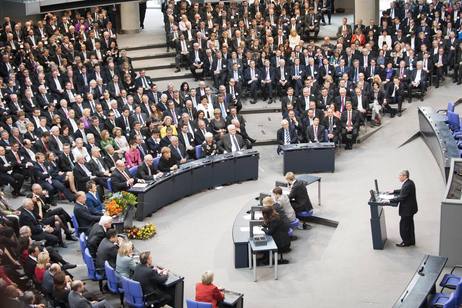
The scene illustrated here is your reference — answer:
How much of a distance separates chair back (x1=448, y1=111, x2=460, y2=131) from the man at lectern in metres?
4.74

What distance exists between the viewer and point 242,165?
15484 mm

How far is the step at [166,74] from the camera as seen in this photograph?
70.3ft

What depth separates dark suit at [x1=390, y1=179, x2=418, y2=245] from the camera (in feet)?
36.4

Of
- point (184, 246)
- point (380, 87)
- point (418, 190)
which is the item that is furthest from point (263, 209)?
point (380, 87)

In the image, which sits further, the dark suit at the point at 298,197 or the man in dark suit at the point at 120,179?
the man in dark suit at the point at 120,179

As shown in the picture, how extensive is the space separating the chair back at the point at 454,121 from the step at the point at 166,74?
851 cm

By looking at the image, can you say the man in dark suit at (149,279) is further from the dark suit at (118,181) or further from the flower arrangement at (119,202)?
the dark suit at (118,181)

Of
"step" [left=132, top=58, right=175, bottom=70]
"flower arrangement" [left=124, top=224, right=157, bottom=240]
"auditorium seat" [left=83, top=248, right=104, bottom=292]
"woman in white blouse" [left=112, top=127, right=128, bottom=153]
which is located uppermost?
"step" [left=132, top=58, right=175, bottom=70]

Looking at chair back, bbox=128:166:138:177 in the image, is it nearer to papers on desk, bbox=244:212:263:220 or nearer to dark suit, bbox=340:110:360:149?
papers on desk, bbox=244:212:263:220

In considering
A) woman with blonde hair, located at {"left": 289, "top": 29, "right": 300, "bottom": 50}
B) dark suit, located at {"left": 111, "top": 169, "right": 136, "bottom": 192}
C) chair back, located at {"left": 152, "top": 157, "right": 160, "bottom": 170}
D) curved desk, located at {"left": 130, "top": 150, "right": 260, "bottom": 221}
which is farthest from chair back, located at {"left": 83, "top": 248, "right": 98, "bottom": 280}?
woman with blonde hair, located at {"left": 289, "top": 29, "right": 300, "bottom": 50}

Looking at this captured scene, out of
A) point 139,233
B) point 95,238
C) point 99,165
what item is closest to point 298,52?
point 99,165

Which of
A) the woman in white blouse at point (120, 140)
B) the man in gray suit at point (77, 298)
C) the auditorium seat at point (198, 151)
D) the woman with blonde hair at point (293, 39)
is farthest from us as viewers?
the woman with blonde hair at point (293, 39)

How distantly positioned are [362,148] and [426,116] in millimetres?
1791

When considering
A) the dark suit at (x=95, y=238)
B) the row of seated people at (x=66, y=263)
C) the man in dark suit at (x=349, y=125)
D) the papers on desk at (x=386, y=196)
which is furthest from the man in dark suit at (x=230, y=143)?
the dark suit at (x=95, y=238)
